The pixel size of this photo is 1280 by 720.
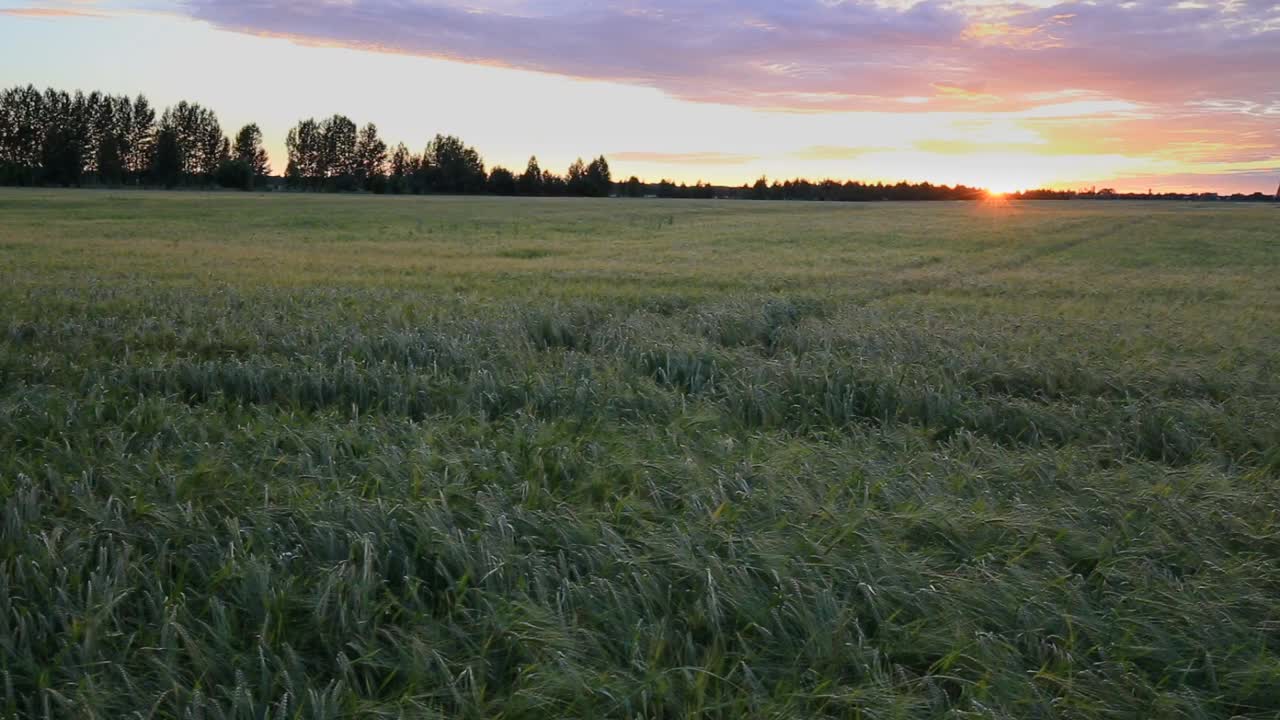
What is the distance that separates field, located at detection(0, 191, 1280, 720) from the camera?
328 centimetres

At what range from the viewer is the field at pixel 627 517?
3277mm

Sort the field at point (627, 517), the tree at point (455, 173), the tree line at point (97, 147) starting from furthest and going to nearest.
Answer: the tree at point (455, 173) → the tree line at point (97, 147) → the field at point (627, 517)

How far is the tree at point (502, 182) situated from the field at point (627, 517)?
102m

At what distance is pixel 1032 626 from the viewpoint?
3615mm

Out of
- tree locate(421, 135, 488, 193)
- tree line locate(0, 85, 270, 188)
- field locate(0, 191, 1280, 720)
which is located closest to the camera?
field locate(0, 191, 1280, 720)

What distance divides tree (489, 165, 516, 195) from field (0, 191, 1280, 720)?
102 m

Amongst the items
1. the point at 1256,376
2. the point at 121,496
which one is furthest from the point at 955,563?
the point at 1256,376

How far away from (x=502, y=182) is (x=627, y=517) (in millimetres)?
109105

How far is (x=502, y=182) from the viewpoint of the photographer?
110000 mm

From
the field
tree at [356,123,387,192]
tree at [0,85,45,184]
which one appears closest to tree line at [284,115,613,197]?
tree at [356,123,387,192]

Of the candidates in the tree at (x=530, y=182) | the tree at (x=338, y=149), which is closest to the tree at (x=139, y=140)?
the tree at (x=338, y=149)

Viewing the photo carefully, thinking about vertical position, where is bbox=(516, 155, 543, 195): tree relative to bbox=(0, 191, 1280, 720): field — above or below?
above

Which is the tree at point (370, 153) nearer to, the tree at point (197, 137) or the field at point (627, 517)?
the tree at point (197, 137)

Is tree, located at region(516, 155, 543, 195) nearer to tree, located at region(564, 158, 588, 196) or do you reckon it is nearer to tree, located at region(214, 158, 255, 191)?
tree, located at region(564, 158, 588, 196)
